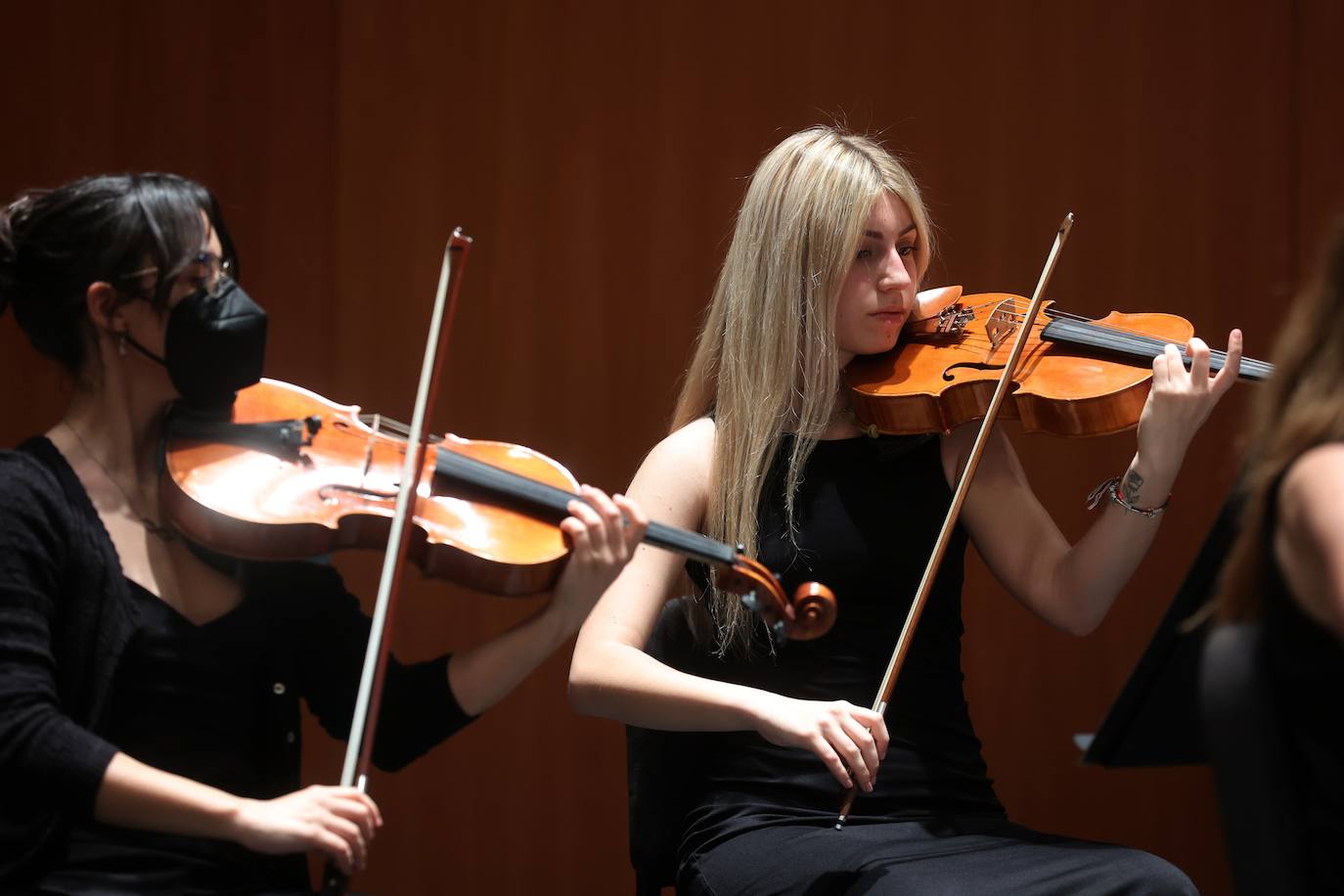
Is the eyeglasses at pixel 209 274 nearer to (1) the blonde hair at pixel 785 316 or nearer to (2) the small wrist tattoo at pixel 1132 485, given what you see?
(1) the blonde hair at pixel 785 316

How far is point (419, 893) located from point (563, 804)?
308mm

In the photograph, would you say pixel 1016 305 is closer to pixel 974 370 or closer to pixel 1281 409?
pixel 974 370

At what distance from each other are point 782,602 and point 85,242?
2.36 ft

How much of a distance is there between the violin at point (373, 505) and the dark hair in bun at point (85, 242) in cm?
14

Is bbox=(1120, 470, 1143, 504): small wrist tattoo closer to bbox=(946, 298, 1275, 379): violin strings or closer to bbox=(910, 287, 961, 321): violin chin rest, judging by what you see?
bbox=(946, 298, 1275, 379): violin strings

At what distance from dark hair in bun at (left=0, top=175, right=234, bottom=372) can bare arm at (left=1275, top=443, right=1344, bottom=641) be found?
959 mm

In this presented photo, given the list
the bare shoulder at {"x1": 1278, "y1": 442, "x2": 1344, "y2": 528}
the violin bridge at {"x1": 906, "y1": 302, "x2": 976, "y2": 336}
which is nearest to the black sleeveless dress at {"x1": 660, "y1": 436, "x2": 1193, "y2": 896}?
the violin bridge at {"x1": 906, "y1": 302, "x2": 976, "y2": 336}

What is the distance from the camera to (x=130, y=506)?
138cm

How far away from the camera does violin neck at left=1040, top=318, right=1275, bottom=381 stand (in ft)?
5.51

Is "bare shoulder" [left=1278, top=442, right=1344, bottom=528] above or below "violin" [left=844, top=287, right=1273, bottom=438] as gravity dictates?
above

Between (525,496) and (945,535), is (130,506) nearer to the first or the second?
(525,496)

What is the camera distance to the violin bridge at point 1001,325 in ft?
5.89

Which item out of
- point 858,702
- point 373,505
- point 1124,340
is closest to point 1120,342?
point 1124,340

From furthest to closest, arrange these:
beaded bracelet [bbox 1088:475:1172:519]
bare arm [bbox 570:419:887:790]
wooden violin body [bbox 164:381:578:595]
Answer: beaded bracelet [bbox 1088:475:1172:519] < bare arm [bbox 570:419:887:790] < wooden violin body [bbox 164:381:578:595]
